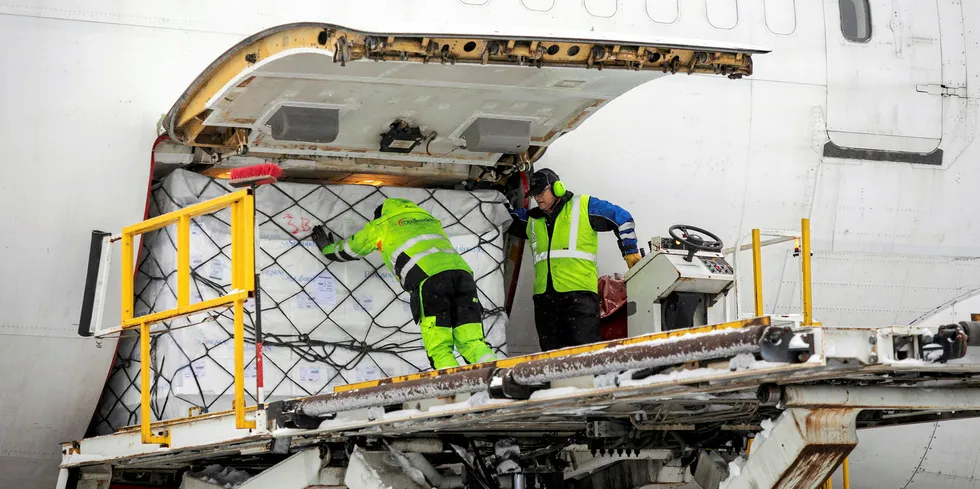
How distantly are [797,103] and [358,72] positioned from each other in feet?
12.8

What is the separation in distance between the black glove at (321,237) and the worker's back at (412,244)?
39 centimetres

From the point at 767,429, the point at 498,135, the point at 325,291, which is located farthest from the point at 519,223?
the point at 767,429

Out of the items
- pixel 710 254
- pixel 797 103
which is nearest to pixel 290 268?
pixel 710 254

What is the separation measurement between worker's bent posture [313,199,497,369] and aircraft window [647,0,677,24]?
7.66 feet

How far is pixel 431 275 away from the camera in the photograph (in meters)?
7.65

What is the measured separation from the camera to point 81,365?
7594 millimetres

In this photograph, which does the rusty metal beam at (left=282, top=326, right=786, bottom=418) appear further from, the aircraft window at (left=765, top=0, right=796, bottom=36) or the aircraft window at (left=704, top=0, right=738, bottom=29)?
the aircraft window at (left=765, top=0, right=796, bottom=36)

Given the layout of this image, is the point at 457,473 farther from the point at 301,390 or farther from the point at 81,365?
the point at 81,365

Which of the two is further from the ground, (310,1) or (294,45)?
(310,1)

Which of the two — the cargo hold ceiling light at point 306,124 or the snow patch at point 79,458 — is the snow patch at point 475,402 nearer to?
the cargo hold ceiling light at point 306,124

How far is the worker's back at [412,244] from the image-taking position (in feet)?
25.3

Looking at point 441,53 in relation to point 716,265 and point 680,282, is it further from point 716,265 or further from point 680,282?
point 716,265

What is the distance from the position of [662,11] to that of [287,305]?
11.2 ft

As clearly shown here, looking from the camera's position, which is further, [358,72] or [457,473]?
[457,473]
